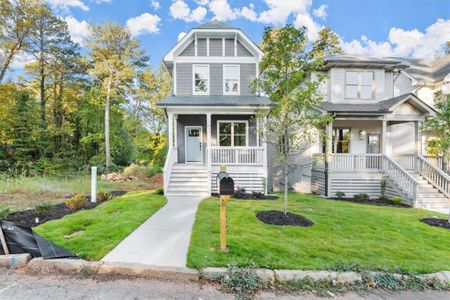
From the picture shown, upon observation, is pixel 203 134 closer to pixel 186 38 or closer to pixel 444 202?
pixel 186 38

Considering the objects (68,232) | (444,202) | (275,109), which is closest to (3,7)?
(68,232)

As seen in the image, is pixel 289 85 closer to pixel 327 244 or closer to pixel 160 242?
pixel 327 244

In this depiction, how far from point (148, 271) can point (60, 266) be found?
4.63 ft

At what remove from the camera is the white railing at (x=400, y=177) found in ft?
30.8

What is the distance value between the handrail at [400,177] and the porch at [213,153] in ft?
19.9

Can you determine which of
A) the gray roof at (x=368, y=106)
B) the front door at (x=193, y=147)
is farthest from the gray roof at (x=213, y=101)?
the gray roof at (x=368, y=106)

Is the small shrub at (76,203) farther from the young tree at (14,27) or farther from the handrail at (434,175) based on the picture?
the young tree at (14,27)

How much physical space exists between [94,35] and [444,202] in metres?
25.0

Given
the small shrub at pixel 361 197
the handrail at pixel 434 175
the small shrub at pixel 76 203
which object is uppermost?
the handrail at pixel 434 175

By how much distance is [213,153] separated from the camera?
35.6 ft

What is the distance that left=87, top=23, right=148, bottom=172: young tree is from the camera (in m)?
18.2

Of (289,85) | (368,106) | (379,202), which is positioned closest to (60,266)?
(289,85)

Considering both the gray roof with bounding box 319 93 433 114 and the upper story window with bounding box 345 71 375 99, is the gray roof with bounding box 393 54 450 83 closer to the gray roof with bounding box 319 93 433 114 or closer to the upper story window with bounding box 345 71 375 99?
the upper story window with bounding box 345 71 375 99

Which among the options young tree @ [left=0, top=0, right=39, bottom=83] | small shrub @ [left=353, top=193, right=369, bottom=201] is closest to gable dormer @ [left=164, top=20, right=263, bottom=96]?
small shrub @ [left=353, top=193, right=369, bottom=201]
